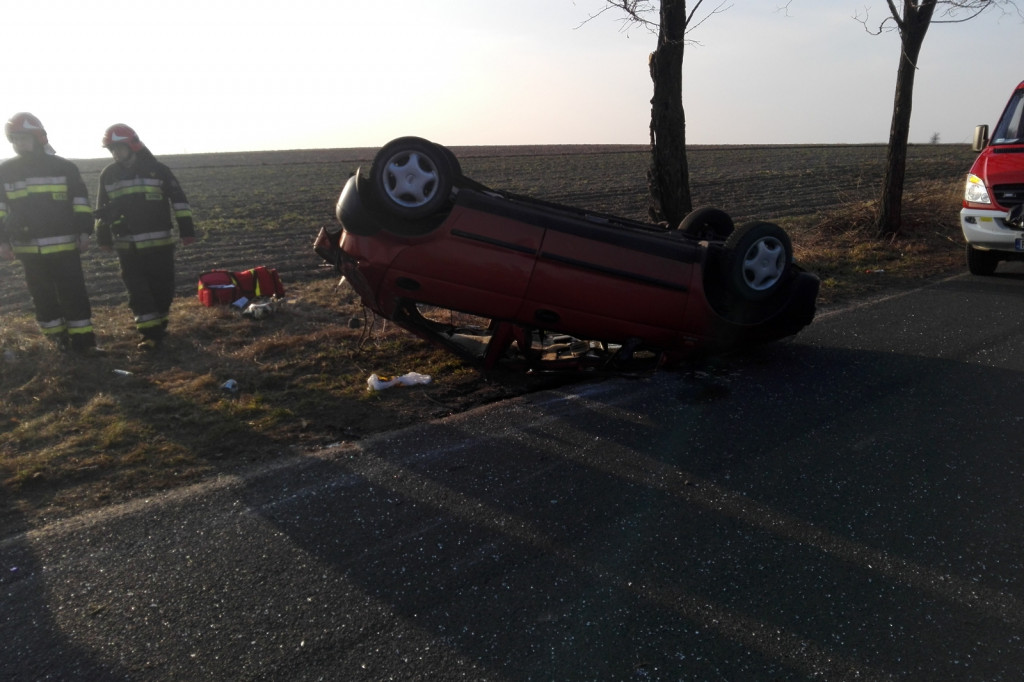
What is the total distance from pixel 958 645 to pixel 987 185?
814 cm

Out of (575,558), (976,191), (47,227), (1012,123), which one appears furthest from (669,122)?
(575,558)

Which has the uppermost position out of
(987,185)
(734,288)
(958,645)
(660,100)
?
(660,100)

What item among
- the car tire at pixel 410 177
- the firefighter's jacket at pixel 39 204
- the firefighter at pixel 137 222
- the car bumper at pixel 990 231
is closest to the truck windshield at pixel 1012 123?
the car bumper at pixel 990 231

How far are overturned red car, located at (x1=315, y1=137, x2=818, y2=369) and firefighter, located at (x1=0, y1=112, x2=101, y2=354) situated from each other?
2465mm

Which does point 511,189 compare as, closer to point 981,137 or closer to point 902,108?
point 902,108

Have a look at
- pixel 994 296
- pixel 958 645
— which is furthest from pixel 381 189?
pixel 994 296

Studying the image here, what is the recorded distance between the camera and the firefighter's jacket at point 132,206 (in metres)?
6.88

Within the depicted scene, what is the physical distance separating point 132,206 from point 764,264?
5.20 metres

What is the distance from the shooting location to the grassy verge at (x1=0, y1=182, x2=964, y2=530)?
4.54 meters

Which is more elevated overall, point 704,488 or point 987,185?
point 987,185

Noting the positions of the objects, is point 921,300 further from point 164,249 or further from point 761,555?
point 164,249

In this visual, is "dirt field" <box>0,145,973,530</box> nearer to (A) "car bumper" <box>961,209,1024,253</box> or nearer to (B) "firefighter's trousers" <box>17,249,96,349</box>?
(B) "firefighter's trousers" <box>17,249,96,349</box>

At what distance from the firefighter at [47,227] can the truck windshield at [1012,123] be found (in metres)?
10.3

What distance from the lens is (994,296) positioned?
341 inches
